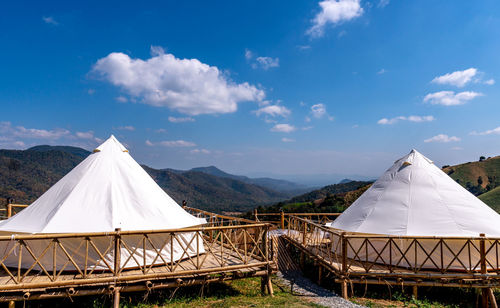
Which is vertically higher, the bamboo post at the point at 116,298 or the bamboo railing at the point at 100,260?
the bamboo railing at the point at 100,260

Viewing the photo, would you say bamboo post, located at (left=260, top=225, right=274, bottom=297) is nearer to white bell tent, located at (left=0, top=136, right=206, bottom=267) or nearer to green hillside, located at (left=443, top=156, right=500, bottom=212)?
white bell tent, located at (left=0, top=136, right=206, bottom=267)

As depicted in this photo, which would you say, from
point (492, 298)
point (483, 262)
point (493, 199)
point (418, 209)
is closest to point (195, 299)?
point (418, 209)

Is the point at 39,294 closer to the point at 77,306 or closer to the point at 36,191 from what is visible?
the point at 77,306

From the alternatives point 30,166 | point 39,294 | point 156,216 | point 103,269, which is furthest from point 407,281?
point 30,166

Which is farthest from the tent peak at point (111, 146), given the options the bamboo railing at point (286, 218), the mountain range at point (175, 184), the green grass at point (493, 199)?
the green grass at point (493, 199)

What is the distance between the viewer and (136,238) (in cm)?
880

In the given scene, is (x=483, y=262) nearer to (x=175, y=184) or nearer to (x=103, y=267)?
(x=103, y=267)

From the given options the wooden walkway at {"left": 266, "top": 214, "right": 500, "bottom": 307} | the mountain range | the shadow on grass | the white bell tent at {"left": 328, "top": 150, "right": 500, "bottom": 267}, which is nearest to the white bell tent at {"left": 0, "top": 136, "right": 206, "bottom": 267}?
the shadow on grass

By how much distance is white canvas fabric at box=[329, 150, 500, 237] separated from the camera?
32.9 feet

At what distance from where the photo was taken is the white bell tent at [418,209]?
9.99m

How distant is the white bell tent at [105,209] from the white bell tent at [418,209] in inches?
239

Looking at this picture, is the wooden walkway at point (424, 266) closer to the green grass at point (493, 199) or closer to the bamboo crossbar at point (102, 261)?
the bamboo crossbar at point (102, 261)

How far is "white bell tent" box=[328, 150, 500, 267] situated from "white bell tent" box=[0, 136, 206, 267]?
608 cm

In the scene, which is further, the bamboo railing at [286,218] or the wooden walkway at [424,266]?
the bamboo railing at [286,218]
